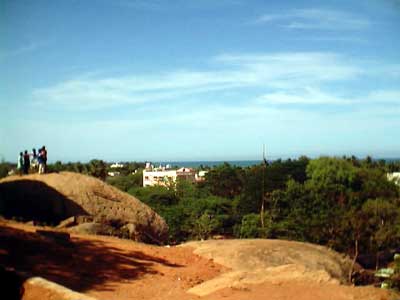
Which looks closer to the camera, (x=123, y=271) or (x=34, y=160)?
(x=123, y=271)

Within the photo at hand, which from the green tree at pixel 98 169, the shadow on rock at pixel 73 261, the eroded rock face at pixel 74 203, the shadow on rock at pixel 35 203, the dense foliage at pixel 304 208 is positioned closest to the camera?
the shadow on rock at pixel 73 261

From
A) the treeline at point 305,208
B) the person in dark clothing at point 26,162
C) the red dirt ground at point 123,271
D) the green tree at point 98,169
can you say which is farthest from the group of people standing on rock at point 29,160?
the green tree at point 98,169

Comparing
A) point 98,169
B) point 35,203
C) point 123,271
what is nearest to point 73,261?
point 123,271

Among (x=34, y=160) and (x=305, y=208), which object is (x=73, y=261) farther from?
(x=305, y=208)

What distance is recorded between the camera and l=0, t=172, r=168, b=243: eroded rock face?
1788 centimetres

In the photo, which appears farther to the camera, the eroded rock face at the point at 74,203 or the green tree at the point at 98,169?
the green tree at the point at 98,169

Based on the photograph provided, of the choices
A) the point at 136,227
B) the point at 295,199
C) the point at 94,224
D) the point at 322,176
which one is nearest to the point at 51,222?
the point at 94,224

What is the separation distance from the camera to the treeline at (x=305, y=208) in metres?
26.6

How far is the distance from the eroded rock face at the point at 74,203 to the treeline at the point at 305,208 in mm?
11523

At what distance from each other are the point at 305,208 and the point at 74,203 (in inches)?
650

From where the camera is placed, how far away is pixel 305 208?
98.9 feet

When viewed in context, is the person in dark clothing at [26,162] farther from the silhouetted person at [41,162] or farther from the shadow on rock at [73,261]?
the shadow on rock at [73,261]

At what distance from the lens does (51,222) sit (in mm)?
17734

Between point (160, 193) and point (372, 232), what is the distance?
21704mm
